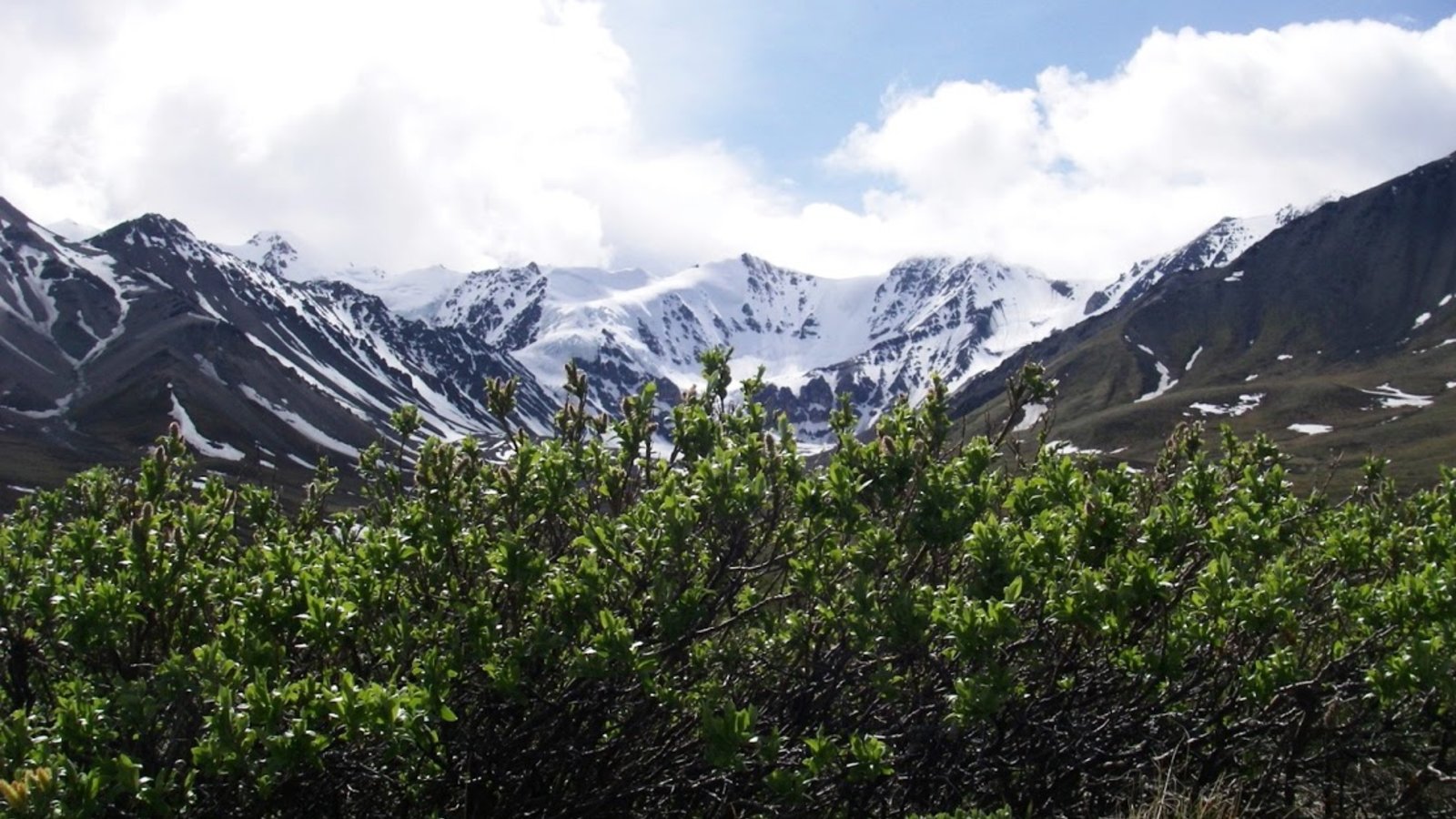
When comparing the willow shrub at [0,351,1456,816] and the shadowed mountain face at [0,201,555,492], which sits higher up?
the shadowed mountain face at [0,201,555,492]

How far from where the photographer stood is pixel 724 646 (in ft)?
18.9

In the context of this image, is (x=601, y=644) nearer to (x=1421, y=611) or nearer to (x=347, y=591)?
(x=347, y=591)

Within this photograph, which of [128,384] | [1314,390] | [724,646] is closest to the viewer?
[724,646]

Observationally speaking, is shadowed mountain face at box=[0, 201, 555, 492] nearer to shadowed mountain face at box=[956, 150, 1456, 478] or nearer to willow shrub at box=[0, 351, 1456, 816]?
shadowed mountain face at box=[956, 150, 1456, 478]

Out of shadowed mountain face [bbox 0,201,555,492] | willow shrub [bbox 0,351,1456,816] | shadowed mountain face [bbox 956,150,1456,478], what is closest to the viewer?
willow shrub [bbox 0,351,1456,816]

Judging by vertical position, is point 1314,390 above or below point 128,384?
below

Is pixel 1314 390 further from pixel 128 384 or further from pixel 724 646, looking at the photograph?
pixel 128 384

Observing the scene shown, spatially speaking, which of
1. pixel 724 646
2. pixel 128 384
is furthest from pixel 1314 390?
pixel 128 384

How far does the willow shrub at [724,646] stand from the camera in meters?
4.36

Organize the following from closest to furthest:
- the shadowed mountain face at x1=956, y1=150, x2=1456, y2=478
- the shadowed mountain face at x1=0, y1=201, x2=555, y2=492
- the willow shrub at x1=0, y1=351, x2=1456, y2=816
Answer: the willow shrub at x1=0, y1=351, x2=1456, y2=816 → the shadowed mountain face at x1=956, y1=150, x2=1456, y2=478 → the shadowed mountain face at x1=0, y1=201, x2=555, y2=492

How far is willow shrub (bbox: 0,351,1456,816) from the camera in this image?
14.3 feet

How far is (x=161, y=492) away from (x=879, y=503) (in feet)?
13.9

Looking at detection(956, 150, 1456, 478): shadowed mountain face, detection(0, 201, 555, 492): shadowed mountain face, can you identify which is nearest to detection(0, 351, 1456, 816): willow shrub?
detection(956, 150, 1456, 478): shadowed mountain face

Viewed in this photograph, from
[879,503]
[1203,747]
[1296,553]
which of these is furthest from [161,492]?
[1296,553]
